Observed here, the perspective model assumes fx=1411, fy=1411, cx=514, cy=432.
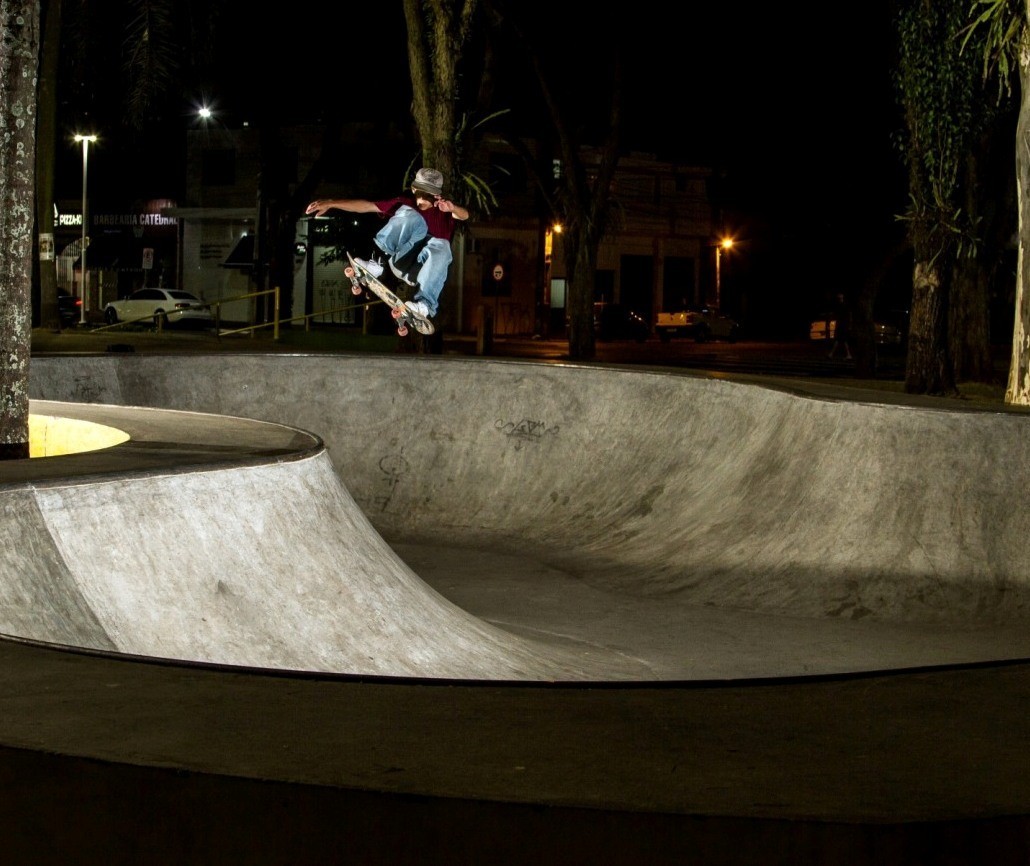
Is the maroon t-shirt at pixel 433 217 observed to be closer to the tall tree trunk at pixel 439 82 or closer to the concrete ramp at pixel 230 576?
the tall tree trunk at pixel 439 82

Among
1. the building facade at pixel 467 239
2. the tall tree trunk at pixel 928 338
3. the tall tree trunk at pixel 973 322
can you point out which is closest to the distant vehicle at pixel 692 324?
the building facade at pixel 467 239

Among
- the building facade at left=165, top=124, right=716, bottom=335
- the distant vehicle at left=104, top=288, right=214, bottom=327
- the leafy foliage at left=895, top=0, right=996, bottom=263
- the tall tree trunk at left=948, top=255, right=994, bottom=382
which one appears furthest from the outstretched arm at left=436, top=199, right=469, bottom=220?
the distant vehicle at left=104, top=288, right=214, bottom=327

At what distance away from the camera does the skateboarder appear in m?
14.8

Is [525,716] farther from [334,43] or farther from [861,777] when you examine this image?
[334,43]

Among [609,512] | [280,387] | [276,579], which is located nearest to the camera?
[276,579]

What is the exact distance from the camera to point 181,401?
14.4m

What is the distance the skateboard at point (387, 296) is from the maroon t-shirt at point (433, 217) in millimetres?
833

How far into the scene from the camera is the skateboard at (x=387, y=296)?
15516mm

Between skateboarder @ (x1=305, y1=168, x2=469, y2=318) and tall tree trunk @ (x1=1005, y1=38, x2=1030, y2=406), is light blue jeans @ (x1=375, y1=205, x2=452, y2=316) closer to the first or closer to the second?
skateboarder @ (x1=305, y1=168, x2=469, y2=318)

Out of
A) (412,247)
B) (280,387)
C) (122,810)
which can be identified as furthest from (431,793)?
(412,247)

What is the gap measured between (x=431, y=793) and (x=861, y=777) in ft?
2.91

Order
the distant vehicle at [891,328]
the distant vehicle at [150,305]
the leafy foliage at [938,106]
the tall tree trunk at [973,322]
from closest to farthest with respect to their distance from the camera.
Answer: the leafy foliage at [938,106] → the tall tree trunk at [973,322] → the distant vehicle at [891,328] → the distant vehicle at [150,305]

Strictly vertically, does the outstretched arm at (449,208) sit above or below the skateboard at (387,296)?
above

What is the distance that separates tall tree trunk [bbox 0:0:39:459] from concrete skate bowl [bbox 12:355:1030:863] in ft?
5.97
